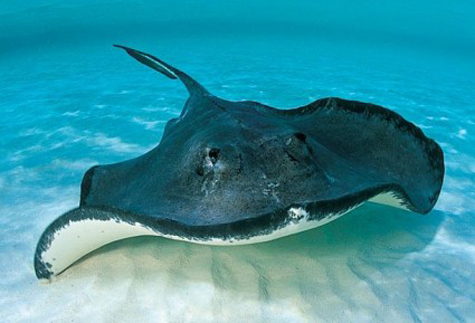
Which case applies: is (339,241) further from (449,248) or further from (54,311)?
(54,311)

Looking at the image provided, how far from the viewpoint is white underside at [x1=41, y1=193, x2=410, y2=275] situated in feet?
6.81

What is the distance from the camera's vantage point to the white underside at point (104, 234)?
207 cm

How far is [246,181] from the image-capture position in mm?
2441

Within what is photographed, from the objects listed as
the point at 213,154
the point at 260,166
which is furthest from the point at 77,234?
the point at 260,166

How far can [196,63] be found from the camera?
51.0 ft

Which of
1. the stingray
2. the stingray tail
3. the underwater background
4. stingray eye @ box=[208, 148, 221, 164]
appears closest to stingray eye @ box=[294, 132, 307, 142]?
the stingray

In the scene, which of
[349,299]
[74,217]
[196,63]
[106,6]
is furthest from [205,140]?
[106,6]

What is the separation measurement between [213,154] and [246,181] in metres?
0.39

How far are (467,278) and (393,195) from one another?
1156 mm

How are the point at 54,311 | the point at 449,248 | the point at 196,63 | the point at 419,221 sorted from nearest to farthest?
the point at 54,311, the point at 449,248, the point at 419,221, the point at 196,63

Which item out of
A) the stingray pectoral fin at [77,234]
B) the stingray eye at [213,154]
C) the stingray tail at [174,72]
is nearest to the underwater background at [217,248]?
the stingray pectoral fin at [77,234]

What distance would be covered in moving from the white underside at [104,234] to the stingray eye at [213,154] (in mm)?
660

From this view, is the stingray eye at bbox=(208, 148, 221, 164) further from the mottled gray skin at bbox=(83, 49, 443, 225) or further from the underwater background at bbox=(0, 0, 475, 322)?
the underwater background at bbox=(0, 0, 475, 322)

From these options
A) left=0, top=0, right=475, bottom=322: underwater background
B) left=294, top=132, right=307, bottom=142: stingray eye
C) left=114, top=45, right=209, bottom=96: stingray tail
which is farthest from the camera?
left=114, top=45, right=209, bottom=96: stingray tail
